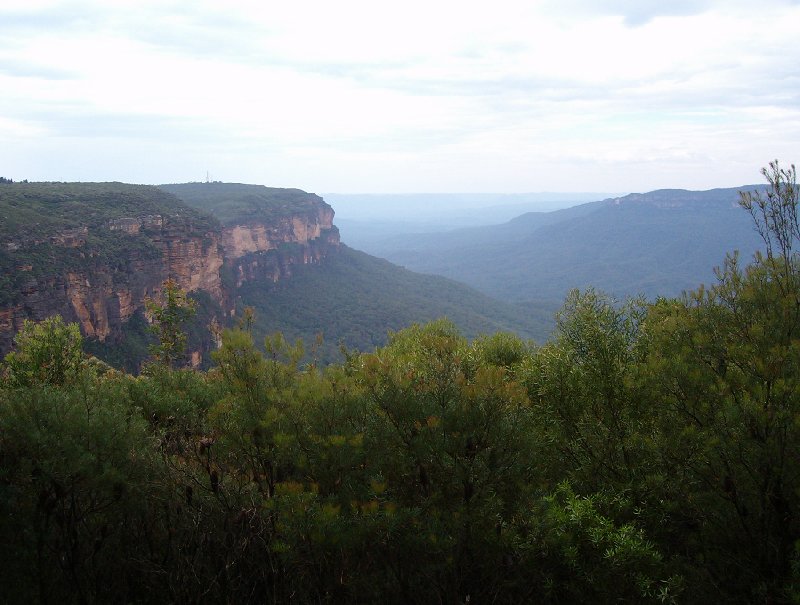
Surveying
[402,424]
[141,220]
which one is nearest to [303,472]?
[402,424]

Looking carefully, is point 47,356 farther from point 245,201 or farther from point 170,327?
point 245,201

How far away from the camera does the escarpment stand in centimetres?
5333

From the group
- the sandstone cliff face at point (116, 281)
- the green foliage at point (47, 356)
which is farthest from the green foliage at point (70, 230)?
the green foliage at point (47, 356)

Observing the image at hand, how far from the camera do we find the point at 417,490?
955 centimetres

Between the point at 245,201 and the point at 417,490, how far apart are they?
138 meters

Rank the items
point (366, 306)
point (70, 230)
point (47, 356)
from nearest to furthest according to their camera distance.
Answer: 1. point (47, 356)
2. point (70, 230)
3. point (366, 306)

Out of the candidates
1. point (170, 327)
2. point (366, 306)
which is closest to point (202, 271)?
point (366, 306)

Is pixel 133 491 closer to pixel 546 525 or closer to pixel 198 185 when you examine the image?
pixel 546 525

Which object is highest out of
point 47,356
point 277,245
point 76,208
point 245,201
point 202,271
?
point 245,201

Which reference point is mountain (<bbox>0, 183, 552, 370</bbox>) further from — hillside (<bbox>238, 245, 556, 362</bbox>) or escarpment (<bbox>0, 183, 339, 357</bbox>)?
hillside (<bbox>238, 245, 556, 362</bbox>)

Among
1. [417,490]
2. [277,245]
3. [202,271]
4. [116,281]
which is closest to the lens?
[417,490]

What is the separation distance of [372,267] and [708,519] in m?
145

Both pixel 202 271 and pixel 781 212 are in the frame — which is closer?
→ pixel 781 212

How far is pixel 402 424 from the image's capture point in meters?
9.85
